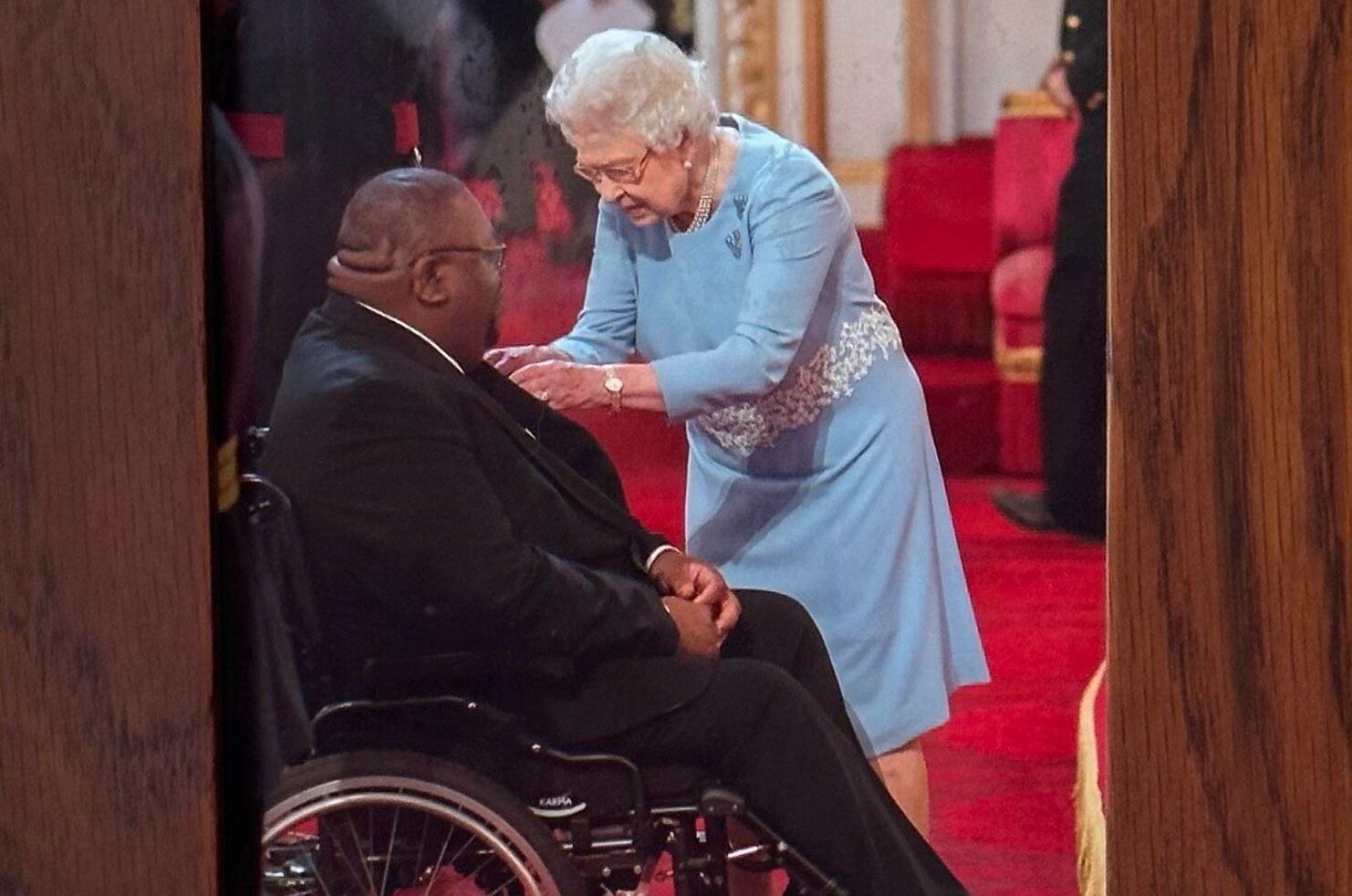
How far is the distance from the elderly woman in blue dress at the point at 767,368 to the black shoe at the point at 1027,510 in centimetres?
6

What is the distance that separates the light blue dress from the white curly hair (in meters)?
0.04

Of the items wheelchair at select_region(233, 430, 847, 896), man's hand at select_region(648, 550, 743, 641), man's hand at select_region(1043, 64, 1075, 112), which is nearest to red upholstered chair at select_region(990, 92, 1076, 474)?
man's hand at select_region(1043, 64, 1075, 112)

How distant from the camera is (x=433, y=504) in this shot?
4.05ft

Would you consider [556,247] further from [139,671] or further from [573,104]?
[139,671]

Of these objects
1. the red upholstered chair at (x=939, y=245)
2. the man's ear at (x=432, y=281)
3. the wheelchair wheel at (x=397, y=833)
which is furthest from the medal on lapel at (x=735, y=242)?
the wheelchair wheel at (x=397, y=833)

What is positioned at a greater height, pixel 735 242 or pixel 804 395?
pixel 735 242

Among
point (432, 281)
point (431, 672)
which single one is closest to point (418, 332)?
point (432, 281)

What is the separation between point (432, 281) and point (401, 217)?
5 centimetres

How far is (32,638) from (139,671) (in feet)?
0.28

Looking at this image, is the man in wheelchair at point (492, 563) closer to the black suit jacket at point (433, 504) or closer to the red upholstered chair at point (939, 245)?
the black suit jacket at point (433, 504)

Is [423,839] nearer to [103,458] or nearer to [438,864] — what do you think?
[438,864]

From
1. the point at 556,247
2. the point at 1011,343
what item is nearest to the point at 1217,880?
the point at 1011,343

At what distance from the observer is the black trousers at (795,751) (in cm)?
123

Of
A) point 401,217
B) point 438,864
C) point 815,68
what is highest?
point 815,68
